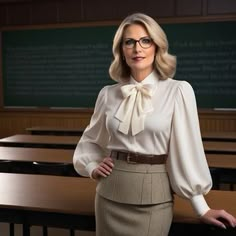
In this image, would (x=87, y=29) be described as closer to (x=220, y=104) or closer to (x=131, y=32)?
(x=220, y=104)

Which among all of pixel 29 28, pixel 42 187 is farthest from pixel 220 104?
pixel 42 187

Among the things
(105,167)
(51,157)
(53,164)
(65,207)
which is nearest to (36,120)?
(51,157)

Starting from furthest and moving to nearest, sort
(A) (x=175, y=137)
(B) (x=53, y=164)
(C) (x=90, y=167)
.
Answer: (B) (x=53, y=164) < (C) (x=90, y=167) < (A) (x=175, y=137)

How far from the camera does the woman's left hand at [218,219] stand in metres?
1.24

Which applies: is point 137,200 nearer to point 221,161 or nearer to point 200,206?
point 200,206

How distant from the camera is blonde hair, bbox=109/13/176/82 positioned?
1.21m

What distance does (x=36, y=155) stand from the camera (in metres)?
3.19

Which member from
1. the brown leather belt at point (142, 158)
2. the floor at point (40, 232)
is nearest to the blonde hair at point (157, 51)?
the brown leather belt at point (142, 158)

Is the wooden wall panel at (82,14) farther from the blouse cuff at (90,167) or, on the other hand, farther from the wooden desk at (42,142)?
the blouse cuff at (90,167)

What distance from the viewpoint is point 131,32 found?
123 centimetres

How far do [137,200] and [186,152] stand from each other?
0.22m

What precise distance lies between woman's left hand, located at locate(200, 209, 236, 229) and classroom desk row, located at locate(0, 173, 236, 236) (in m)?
0.14

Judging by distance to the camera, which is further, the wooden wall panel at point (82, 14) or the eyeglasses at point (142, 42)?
the wooden wall panel at point (82, 14)

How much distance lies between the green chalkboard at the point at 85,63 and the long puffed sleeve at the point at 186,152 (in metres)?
4.56
